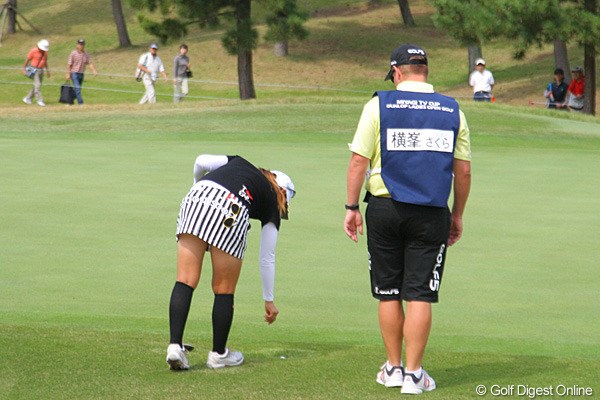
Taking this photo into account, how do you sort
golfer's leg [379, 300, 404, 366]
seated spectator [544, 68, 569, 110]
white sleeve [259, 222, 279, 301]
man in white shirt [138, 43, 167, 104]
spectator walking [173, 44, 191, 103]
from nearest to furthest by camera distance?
golfer's leg [379, 300, 404, 366] → white sleeve [259, 222, 279, 301] → man in white shirt [138, 43, 167, 104] → seated spectator [544, 68, 569, 110] → spectator walking [173, 44, 191, 103]

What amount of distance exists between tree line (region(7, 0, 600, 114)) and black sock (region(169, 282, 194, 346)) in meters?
26.7

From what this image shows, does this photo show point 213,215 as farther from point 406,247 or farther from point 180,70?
point 180,70

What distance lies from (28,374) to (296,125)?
16.5 metres

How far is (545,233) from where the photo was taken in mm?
11352

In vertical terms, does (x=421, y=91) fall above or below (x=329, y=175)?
above

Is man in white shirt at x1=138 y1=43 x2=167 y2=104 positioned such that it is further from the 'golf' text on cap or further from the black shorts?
the black shorts

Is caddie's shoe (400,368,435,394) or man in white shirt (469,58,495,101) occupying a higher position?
caddie's shoe (400,368,435,394)

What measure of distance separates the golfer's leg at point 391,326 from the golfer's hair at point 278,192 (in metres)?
0.83

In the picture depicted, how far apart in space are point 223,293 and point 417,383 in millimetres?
1207

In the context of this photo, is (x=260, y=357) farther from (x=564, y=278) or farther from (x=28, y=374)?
(x=564, y=278)

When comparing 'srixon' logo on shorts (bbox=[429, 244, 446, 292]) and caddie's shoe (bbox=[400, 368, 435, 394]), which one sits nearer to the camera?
caddie's shoe (bbox=[400, 368, 435, 394])

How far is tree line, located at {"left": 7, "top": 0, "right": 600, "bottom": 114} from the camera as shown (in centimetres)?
3192

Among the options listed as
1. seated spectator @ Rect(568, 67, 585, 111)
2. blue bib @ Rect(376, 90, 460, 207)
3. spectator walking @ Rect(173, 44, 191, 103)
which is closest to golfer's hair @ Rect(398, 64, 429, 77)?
blue bib @ Rect(376, 90, 460, 207)

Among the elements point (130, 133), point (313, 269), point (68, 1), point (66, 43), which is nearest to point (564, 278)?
point (313, 269)
